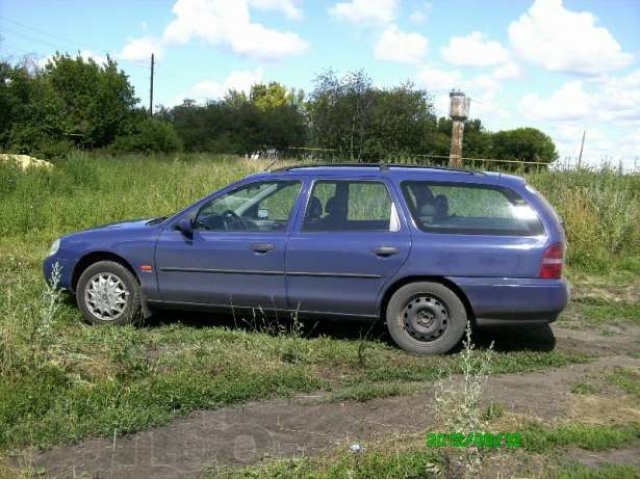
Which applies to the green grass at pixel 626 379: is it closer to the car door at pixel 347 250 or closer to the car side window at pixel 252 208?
the car door at pixel 347 250

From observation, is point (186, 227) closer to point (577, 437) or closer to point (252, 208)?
point (252, 208)

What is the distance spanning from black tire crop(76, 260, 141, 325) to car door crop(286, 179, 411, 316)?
5.40 feet

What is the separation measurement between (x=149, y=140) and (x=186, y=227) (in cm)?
5165

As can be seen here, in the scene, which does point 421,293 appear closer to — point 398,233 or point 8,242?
point 398,233

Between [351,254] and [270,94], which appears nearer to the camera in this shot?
[351,254]

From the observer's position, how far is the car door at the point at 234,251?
251 inches

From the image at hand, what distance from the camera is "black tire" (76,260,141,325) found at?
22.1 ft

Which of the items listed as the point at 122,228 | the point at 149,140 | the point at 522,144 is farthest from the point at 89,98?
the point at 122,228

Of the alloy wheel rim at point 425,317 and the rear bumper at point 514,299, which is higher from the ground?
the rear bumper at point 514,299

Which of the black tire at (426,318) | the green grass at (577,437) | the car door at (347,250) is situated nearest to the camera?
the green grass at (577,437)

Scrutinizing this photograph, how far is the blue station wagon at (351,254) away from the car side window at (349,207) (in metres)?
0.01

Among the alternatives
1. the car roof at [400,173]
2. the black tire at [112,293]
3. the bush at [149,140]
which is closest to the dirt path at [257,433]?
the car roof at [400,173]

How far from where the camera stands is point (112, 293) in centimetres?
675

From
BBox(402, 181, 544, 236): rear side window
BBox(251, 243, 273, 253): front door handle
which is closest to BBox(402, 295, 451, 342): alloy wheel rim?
BBox(402, 181, 544, 236): rear side window
